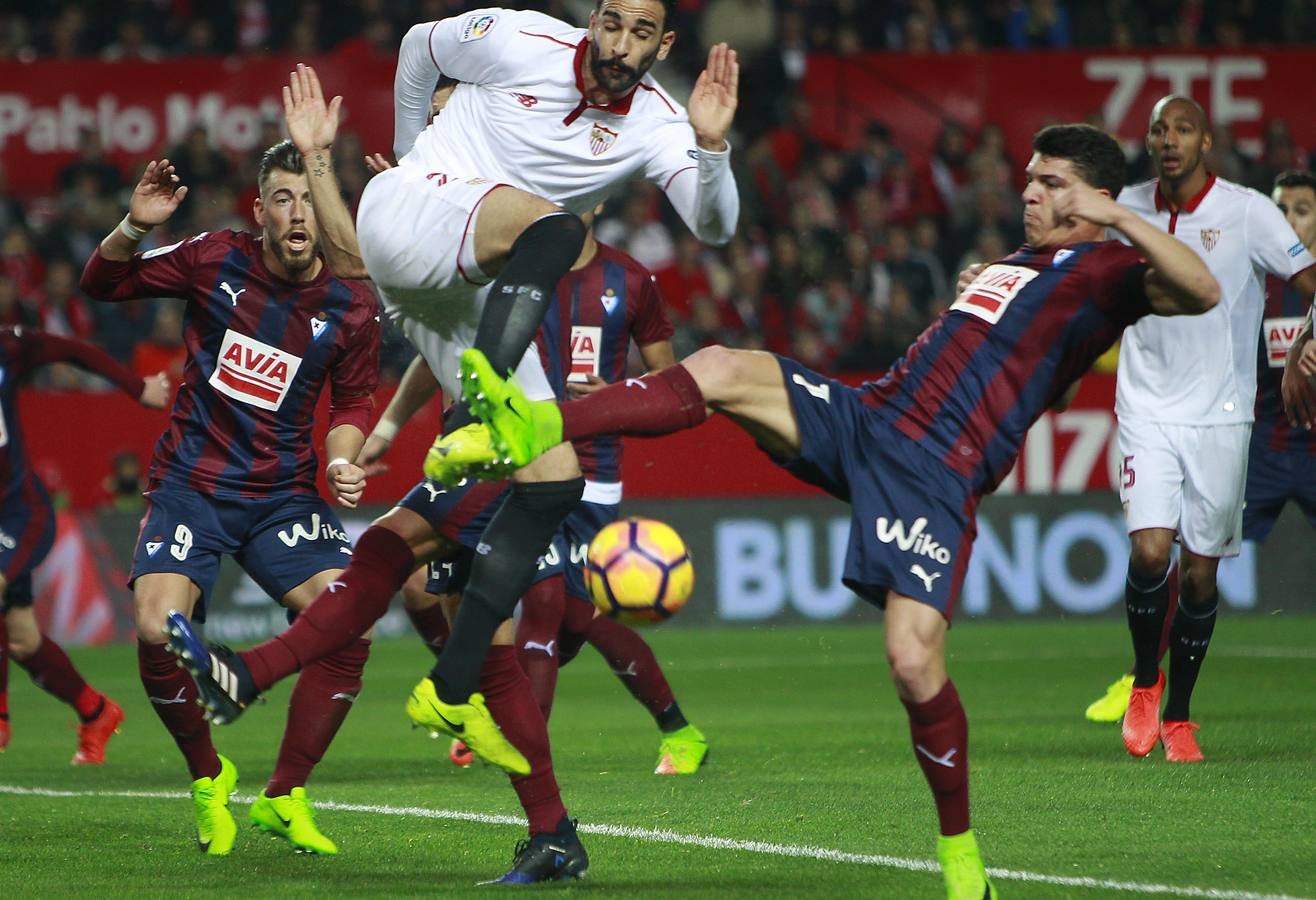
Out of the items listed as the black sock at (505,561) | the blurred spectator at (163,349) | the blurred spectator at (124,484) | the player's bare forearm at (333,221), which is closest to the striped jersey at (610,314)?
the player's bare forearm at (333,221)

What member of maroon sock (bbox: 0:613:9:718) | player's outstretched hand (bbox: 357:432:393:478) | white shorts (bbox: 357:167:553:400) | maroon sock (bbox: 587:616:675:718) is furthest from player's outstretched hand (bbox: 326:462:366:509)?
maroon sock (bbox: 0:613:9:718)

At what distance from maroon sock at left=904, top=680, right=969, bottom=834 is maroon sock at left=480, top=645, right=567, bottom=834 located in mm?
1031

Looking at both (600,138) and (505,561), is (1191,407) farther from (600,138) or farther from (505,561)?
(505,561)

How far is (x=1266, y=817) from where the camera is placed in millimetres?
5602

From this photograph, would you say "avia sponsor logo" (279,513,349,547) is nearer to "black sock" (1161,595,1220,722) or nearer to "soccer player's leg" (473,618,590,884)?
"soccer player's leg" (473,618,590,884)

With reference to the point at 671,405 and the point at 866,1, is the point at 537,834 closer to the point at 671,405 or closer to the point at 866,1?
the point at 671,405

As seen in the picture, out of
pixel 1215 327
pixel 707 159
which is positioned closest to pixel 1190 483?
pixel 1215 327

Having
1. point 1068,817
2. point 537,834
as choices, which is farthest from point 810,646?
point 537,834

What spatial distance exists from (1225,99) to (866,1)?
3266 mm

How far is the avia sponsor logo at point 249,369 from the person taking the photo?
19.9 feet

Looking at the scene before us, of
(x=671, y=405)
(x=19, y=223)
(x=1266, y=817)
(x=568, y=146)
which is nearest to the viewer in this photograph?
(x=671, y=405)

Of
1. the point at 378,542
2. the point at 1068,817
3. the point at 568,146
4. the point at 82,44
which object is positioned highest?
the point at 82,44

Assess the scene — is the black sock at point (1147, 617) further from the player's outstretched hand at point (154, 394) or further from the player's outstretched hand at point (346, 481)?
the player's outstretched hand at point (154, 394)

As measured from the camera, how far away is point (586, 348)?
7586mm
